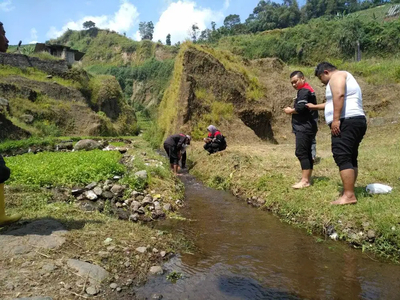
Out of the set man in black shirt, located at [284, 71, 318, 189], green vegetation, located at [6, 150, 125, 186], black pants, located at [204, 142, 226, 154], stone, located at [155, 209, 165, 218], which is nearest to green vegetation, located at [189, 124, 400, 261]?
man in black shirt, located at [284, 71, 318, 189]

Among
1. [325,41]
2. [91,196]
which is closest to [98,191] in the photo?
[91,196]

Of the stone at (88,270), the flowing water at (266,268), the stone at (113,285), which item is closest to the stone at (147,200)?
the flowing water at (266,268)

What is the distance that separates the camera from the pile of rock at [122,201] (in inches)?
221

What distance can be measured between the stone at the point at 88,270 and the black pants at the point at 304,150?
13.8 ft

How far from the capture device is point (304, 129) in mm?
6152

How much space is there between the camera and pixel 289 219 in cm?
532

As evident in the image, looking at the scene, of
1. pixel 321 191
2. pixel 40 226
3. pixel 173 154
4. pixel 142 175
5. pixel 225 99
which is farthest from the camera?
pixel 225 99

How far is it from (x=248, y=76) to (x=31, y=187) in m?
15.1

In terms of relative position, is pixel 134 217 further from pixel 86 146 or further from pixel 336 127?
pixel 86 146

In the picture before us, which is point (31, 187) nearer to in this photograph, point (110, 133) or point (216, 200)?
point (216, 200)

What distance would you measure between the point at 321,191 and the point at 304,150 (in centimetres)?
88

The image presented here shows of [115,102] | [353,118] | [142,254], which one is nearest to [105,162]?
[142,254]

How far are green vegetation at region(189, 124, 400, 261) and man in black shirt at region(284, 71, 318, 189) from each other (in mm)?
281

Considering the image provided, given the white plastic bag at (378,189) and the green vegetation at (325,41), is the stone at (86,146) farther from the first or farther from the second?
the green vegetation at (325,41)
